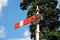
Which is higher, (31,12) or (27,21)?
(31,12)

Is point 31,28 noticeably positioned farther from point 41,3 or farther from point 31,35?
point 41,3

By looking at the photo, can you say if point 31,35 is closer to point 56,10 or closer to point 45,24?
point 45,24

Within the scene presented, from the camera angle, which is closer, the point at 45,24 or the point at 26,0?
the point at 45,24

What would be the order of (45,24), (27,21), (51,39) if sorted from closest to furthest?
(27,21) → (51,39) → (45,24)

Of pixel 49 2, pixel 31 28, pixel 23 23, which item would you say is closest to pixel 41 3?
pixel 49 2

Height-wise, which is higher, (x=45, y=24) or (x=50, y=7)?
(x=50, y=7)

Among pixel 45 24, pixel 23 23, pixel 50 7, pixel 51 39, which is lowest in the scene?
pixel 23 23

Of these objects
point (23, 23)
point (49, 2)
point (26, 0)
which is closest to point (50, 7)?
point (49, 2)

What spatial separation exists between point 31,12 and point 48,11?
184 cm

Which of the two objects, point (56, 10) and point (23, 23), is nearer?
point (23, 23)

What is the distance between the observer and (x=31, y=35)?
92.9 feet

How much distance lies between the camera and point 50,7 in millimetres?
29781

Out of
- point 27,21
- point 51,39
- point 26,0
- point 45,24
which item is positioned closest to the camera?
point 27,21

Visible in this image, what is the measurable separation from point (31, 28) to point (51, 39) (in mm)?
2834
